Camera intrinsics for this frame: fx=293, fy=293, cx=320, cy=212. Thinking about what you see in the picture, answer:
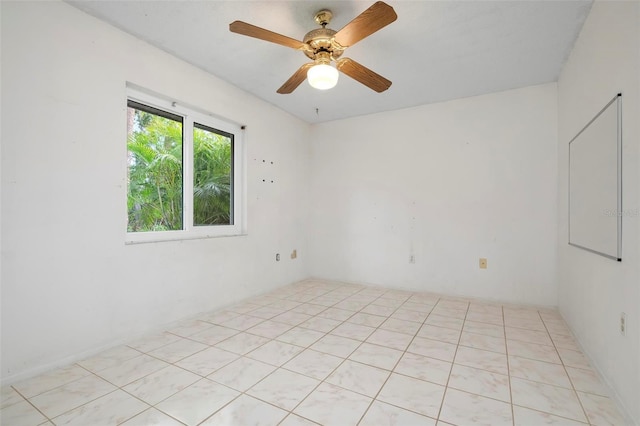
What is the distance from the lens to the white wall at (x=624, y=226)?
1.42 meters

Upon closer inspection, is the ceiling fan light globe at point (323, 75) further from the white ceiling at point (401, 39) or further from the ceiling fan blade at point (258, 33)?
the white ceiling at point (401, 39)

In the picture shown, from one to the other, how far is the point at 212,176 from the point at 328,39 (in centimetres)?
182

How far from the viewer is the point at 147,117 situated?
250cm

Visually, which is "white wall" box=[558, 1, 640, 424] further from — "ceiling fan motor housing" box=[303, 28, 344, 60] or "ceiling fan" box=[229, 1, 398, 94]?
"ceiling fan motor housing" box=[303, 28, 344, 60]

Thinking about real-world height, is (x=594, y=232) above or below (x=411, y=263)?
above

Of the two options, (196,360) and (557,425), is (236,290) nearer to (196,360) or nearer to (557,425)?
(196,360)

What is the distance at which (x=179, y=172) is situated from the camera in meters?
2.75

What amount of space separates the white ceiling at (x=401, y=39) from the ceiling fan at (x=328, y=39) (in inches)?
7.5

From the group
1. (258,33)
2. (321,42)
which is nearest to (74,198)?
(258,33)

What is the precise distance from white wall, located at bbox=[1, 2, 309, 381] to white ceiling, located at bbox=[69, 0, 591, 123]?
0.24m

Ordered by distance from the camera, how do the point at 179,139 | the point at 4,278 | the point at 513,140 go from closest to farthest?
the point at 4,278 < the point at 179,139 < the point at 513,140

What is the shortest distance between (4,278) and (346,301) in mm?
2737

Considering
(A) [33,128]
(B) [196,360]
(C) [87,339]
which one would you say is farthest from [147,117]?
(B) [196,360]

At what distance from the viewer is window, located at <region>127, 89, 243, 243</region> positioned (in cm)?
241
